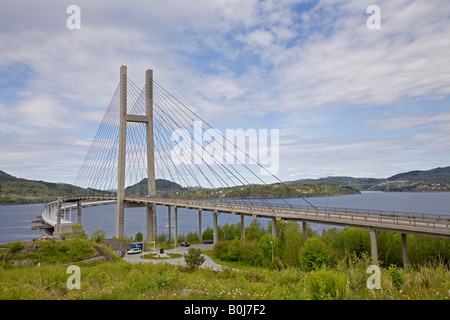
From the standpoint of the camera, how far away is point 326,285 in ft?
25.6

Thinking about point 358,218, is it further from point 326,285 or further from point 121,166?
point 121,166

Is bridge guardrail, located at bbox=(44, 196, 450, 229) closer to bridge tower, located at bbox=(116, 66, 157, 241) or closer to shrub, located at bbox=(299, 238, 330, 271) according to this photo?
bridge tower, located at bbox=(116, 66, 157, 241)

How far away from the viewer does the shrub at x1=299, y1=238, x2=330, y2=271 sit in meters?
23.4

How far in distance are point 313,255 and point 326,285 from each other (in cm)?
1694

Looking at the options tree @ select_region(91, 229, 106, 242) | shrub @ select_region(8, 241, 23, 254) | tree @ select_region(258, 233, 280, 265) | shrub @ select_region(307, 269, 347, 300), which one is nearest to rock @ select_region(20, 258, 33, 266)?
shrub @ select_region(8, 241, 23, 254)

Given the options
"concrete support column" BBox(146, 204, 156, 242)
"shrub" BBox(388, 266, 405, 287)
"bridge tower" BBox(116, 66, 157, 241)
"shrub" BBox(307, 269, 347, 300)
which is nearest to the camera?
"shrub" BBox(307, 269, 347, 300)

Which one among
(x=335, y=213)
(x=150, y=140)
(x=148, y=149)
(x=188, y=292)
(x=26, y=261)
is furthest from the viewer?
(x=150, y=140)

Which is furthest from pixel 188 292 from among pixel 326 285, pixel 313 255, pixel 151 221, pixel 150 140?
pixel 151 221

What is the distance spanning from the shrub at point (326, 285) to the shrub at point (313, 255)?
54.2 feet

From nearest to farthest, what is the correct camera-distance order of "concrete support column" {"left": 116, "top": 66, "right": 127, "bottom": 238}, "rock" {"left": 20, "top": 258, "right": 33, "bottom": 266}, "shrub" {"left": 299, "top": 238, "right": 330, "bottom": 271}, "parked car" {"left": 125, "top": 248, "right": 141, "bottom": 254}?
"rock" {"left": 20, "top": 258, "right": 33, "bottom": 266} → "shrub" {"left": 299, "top": 238, "right": 330, "bottom": 271} → "parked car" {"left": 125, "top": 248, "right": 141, "bottom": 254} → "concrete support column" {"left": 116, "top": 66, "right": 127, "bottom": 238}

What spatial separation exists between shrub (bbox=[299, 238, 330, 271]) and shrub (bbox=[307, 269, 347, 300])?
16524 millimetres

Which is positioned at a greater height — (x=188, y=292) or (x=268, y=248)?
(x=188, y=292)

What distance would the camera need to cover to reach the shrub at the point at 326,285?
750 cm
